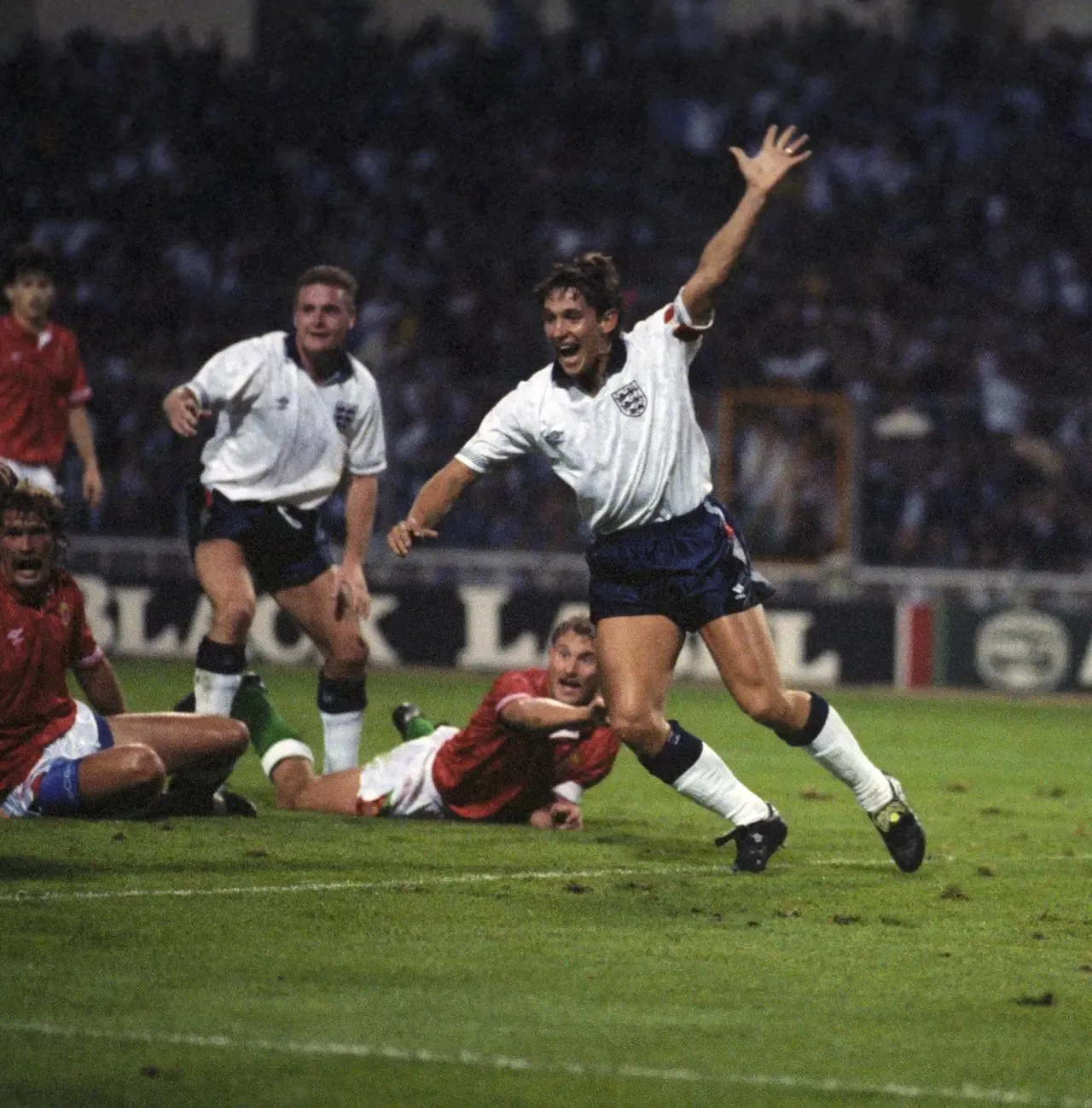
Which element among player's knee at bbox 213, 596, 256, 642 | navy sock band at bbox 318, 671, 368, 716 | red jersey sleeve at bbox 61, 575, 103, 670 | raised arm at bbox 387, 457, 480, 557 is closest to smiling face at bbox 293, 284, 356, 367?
player's knee at bbox 213, 596, 256, 642

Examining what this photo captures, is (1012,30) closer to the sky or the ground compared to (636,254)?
closer to the sky

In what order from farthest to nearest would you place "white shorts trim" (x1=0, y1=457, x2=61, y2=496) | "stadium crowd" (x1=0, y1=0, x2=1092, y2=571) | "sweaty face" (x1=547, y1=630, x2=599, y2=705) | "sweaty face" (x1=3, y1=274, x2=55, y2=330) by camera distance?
"stadium crowd" (x1=0, y1=0, x2=1092, y2=571)
"white shorts trim" (x1=0, y1=457, x2=61, y2=496)
"sweaty face" (x1=3, y1=274, x2=55, y2=330)
"sweaty face" (x1=547, y1=630, x2=599, y2=705)

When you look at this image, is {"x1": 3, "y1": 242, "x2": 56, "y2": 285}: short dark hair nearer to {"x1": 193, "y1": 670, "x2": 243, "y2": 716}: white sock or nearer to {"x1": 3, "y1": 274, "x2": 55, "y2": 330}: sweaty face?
{"x1": 3, "y1": 274, "x2": 55, "y2": 330}: sweaty face

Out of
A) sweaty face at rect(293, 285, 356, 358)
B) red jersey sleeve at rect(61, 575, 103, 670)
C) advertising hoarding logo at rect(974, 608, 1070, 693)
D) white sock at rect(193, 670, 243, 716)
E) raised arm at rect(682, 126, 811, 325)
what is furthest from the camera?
advertising hoarding logo at rect(974, 608, 1070, 693)

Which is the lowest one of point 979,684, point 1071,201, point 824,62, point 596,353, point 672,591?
point 979,684

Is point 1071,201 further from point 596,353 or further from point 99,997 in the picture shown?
point 99,997

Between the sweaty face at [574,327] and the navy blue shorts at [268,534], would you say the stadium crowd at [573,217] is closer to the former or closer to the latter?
the navy blue shorts at [268,534]

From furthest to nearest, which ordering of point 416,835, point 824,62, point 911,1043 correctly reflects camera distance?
point 824,62
point 416,835
point 911,1043

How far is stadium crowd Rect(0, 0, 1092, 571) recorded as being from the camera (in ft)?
63.4

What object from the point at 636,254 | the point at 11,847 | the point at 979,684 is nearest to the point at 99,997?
the point at 11,847

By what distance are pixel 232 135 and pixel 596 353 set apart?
18610 mm

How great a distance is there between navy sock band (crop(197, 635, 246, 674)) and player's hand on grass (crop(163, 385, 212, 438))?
0.99m

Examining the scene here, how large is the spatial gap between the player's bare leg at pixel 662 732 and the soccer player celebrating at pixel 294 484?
236cm

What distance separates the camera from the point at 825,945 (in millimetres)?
6637
